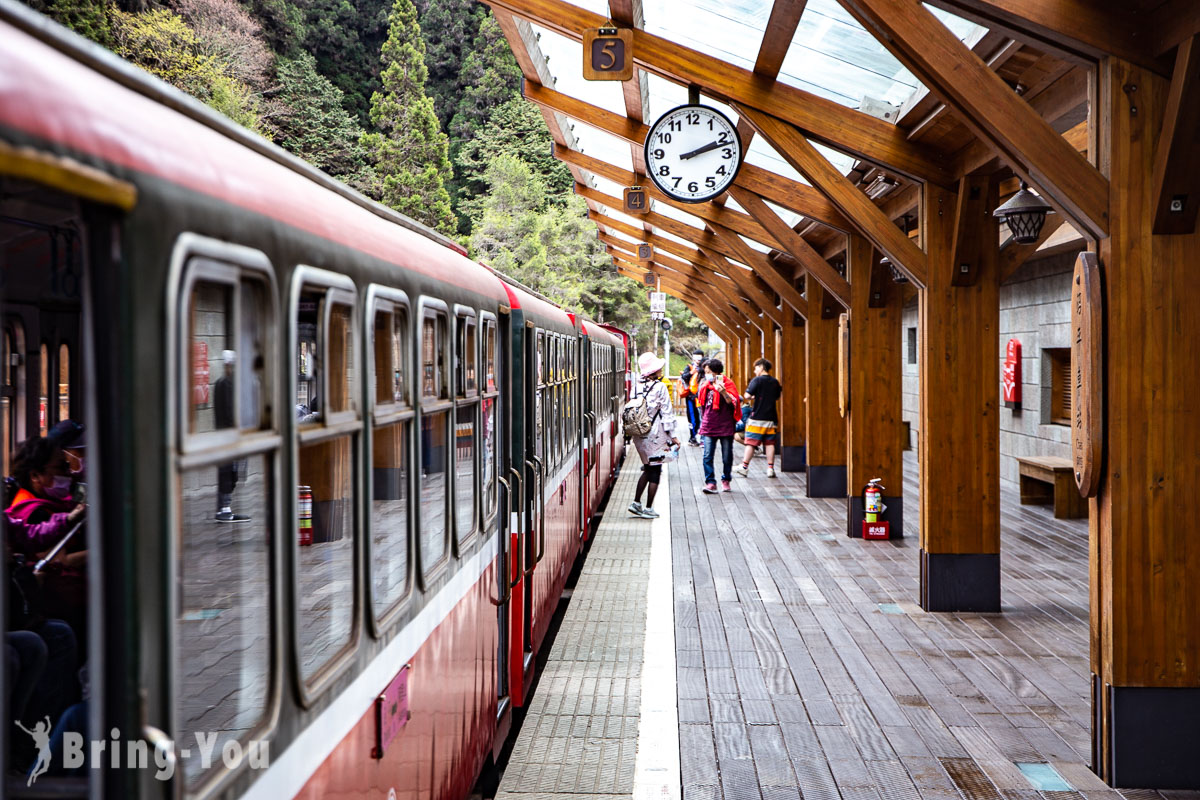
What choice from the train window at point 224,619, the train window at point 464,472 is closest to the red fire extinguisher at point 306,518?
the train window at point 224,619

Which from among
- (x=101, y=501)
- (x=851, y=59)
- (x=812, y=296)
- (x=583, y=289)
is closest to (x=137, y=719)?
(x=101, y=501)

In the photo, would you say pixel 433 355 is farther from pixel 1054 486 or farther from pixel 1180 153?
pixel 1054 486

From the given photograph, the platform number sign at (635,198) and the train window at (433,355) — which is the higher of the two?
the platform number sign at (635,198)

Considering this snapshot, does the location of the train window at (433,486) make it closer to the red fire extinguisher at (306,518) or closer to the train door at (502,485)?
the red fire extinguisher at (306,518)

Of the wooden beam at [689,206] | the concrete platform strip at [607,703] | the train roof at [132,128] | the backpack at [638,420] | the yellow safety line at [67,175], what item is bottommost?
the concrete platform strip at [607,703]

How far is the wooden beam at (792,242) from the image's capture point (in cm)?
991

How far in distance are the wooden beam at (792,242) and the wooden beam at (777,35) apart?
2.58 m

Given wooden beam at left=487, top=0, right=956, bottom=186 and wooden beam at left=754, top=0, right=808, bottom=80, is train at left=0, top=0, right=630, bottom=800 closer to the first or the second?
wooden beam at left=754, top=0, right=808, bottom=80

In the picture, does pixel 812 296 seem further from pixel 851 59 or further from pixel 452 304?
pixel 452 304

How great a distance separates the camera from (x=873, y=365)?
10203mm

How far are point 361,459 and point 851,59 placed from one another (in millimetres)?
5510

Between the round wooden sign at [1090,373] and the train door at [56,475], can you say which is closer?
the train door at [56,475]

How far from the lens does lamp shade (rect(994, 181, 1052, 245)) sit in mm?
6180

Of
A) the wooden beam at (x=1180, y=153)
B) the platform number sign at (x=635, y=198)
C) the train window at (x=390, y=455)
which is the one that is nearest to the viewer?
the train window at (x=390, y=455)
